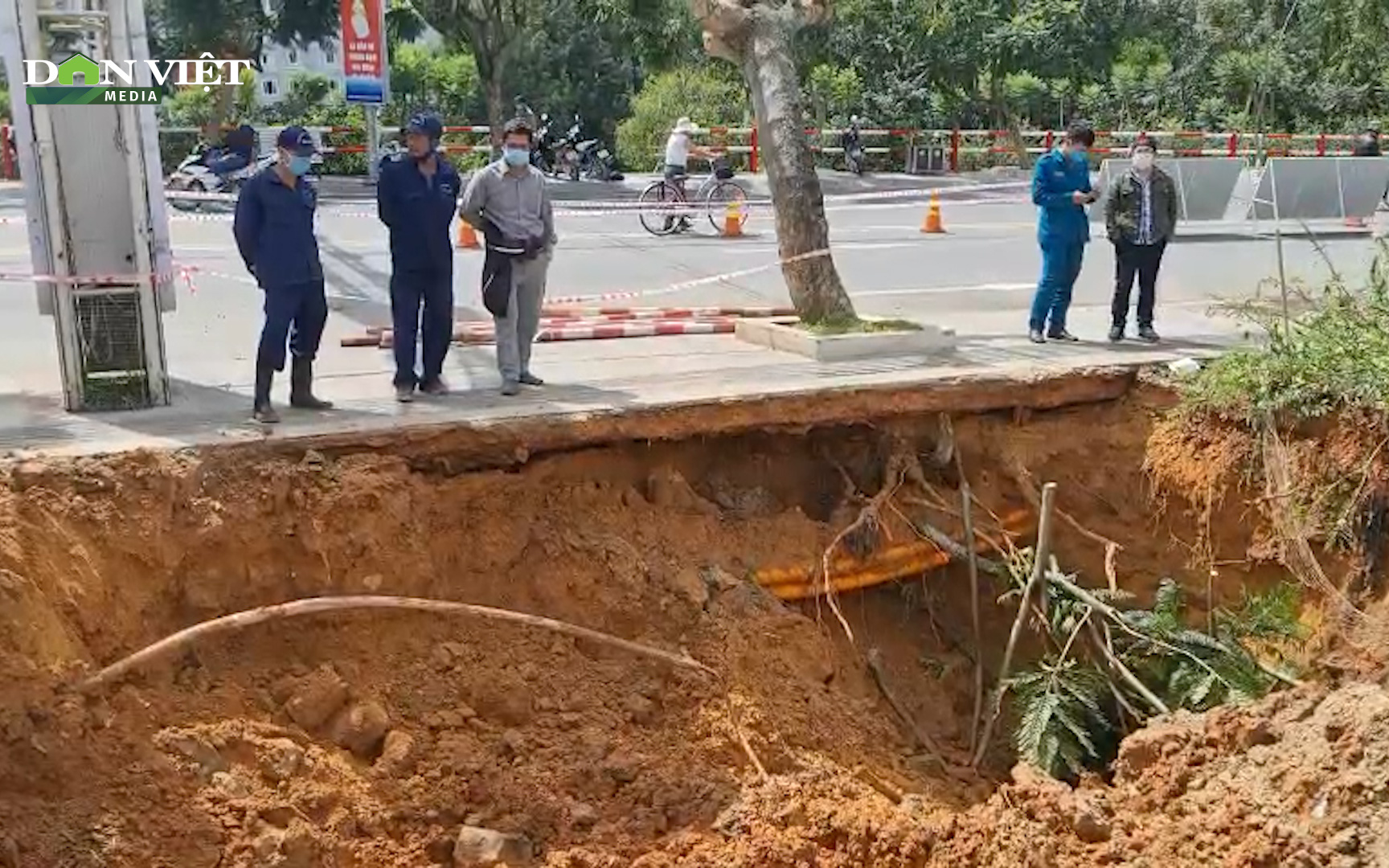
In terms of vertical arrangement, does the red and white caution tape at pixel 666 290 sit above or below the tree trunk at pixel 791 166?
below

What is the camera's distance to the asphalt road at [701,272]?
9.72 m

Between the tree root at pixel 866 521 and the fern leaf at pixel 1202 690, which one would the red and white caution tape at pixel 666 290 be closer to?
the tree root at pixel 866 521

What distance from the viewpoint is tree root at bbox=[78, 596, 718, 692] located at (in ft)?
17.5

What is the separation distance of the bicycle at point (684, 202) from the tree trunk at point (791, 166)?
7507 millimetres

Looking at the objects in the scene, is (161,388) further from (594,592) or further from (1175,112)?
(1175,112)

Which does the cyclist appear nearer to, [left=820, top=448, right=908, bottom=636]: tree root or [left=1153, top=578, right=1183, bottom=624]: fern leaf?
[left=820, top=448, right=908, bottom=636]: tree root

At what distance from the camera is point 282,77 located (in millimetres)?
46062

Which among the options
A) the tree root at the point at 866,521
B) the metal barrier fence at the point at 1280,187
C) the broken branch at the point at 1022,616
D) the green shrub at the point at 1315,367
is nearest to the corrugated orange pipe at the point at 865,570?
the tree root at the point at 866,521

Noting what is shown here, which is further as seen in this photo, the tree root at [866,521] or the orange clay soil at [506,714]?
the tree root at [866,521]

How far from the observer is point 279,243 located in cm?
670

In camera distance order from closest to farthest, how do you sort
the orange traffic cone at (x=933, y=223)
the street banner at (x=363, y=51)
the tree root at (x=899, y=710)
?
the tree root at (x=899, y=710) → the orange traffic cone at (x=933, y=223) → the street banner at (x=363, y=51)

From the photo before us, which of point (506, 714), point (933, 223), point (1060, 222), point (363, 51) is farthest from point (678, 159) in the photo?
point (506, 714)

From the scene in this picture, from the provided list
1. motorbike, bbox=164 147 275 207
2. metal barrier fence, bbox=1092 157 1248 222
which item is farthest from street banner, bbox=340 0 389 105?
metal barrier fence, bbox=1092 157 1248 222

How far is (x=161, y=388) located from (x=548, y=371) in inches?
85.9
